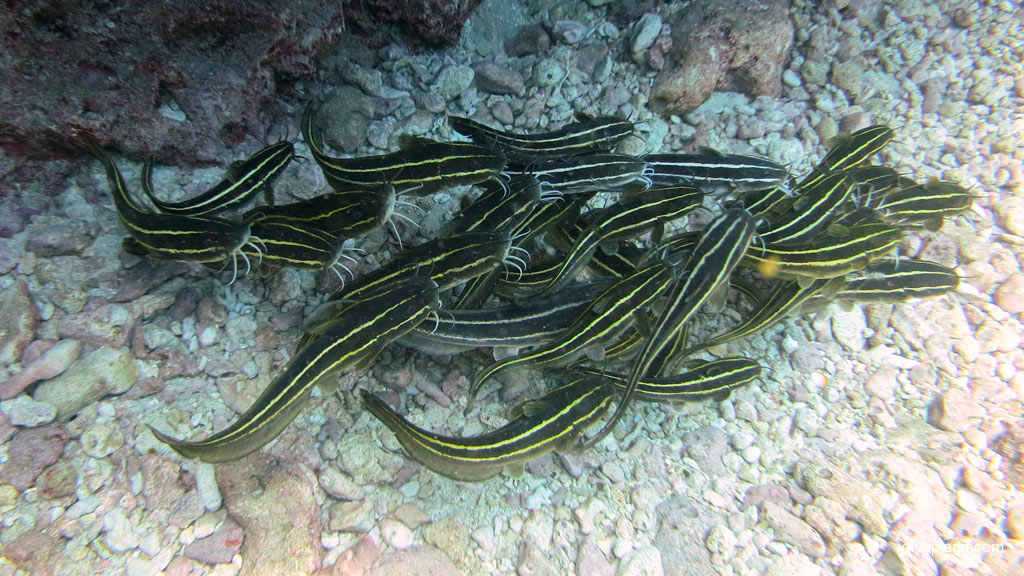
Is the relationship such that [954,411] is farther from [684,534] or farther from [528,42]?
[528,42]

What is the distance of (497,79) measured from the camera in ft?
17.6

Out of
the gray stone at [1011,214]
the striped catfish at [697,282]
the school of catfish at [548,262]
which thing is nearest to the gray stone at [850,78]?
the school of catfish at [548,262]

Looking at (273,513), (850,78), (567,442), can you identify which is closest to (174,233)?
(273,513)

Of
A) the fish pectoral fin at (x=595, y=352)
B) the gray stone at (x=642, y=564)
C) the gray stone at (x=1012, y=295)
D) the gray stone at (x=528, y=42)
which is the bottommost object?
the gray stone at (x=642, y=564)

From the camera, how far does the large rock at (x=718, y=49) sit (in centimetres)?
534

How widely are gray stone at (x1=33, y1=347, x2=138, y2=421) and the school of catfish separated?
2.83 feet

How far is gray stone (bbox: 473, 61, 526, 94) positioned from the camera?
5.36m

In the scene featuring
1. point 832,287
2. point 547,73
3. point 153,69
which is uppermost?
point 547,73

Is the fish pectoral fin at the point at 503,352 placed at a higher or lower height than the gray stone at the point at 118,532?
higher

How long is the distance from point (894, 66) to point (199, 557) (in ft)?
31.5

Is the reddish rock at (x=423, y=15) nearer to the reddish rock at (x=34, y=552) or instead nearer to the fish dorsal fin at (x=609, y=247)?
the fish dorsal fin at (x=609, y=247)

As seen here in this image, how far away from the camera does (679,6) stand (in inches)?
224

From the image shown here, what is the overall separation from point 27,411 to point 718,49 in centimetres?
758

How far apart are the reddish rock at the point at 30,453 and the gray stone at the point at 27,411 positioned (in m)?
0.05
